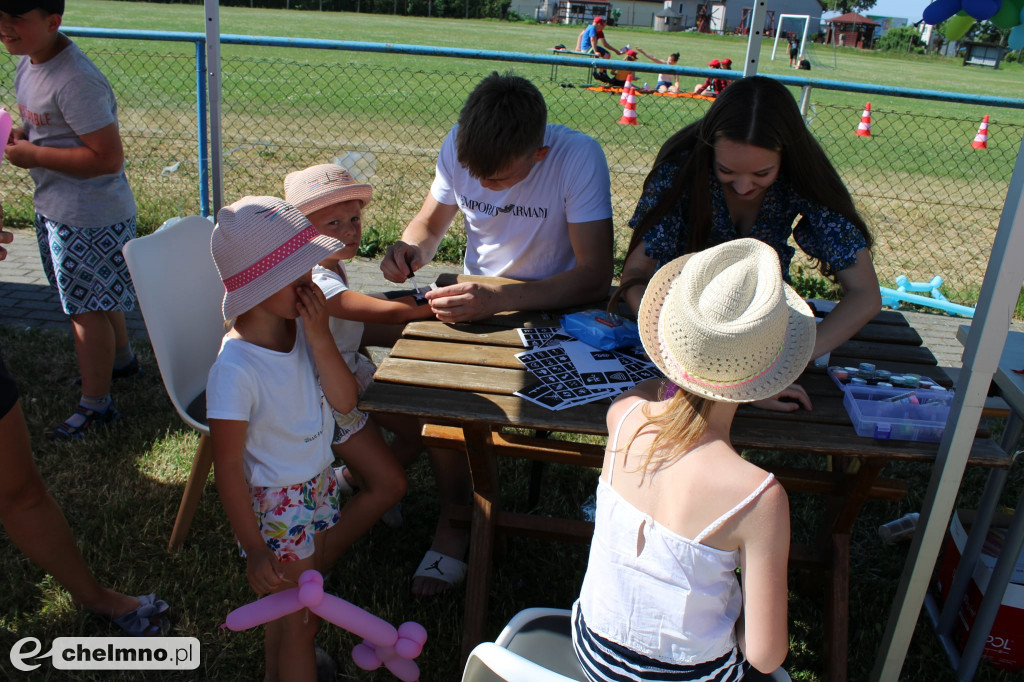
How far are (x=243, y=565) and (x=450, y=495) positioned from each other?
→ 2.29ft

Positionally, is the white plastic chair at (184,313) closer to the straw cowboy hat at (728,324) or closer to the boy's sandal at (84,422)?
the boy's sandal at (84,422)

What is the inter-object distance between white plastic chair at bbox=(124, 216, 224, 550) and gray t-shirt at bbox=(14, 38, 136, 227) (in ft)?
2.53

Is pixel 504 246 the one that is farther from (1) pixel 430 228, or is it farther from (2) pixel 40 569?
(2) pixel 40 569

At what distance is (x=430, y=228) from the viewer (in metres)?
2.94

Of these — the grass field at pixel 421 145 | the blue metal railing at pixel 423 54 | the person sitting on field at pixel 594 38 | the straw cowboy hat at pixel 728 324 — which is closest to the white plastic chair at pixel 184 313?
the straw cowboy hat at pixel 728 324

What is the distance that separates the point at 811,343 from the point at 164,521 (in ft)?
7.39

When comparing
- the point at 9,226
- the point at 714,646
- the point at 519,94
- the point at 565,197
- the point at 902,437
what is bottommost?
the point at 9,226

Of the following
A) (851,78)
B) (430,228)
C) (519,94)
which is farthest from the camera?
(851,78)

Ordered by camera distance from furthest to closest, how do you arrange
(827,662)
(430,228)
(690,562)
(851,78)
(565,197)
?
(851,78)
(430,228)
(565,197)
(827,662)
(690,562)

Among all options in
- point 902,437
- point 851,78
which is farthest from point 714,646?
A: point 851,78

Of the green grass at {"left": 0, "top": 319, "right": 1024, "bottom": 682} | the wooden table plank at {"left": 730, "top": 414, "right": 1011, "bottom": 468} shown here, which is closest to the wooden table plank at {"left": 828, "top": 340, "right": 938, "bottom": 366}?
the wooden table plank at {"left": 730, "top": 414, "right": 1011, "bottom": 468}

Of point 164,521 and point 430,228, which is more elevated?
point 430,228

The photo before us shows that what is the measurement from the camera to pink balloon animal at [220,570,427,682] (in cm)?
170

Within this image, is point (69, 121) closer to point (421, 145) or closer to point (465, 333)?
point (465, 333)
